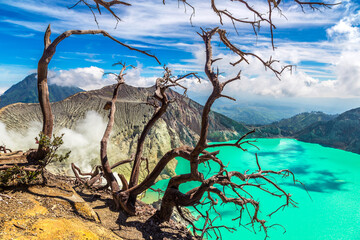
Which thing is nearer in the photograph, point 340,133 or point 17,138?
point 17,138

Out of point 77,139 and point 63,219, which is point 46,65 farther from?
point 77,139

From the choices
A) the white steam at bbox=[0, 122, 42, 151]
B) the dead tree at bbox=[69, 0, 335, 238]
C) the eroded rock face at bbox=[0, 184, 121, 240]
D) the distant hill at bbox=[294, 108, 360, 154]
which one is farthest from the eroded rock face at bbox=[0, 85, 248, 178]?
the distant hill at bbox=[294, 108, 360, 154]

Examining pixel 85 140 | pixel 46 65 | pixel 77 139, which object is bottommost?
pixel 85 140

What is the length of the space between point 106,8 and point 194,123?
48520mm

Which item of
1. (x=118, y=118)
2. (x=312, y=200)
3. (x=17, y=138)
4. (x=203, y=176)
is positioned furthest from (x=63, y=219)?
(x=118, y=118)

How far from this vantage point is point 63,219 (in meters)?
2.72

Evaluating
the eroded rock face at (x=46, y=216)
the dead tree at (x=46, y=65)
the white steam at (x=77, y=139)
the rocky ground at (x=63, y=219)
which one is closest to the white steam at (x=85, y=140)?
the white steam at (x=77, y=139)

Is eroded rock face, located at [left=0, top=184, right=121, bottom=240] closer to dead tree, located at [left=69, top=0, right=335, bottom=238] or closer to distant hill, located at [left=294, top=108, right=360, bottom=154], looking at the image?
dead tree, located at [left=69, top=0, right=335, bottom=238]

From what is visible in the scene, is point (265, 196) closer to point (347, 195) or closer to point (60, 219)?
point (347, 195)

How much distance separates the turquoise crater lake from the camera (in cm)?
1505

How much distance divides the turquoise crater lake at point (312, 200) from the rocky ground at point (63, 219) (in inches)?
59.2

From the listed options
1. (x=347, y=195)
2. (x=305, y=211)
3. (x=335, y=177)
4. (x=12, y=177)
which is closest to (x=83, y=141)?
(x=12, y=177)

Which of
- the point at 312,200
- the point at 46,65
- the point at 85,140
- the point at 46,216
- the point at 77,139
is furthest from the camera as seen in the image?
the point at 85,140

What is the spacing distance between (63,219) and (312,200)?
22.5ft
